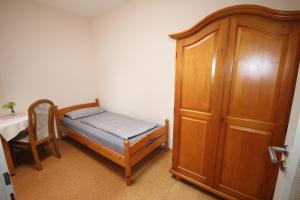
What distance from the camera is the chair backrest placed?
2.00 metres

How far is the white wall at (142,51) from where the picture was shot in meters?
2.11

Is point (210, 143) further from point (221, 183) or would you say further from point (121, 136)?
point (121, 136)

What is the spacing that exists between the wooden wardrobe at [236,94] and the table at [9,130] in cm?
222

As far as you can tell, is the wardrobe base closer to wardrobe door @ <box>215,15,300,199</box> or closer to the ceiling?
wardrobe door @ <box>215,15,300,199</box>

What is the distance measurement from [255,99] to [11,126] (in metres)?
2.96

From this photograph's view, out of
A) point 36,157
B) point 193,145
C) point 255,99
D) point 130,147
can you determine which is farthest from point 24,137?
point 255,99

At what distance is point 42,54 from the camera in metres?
2.66

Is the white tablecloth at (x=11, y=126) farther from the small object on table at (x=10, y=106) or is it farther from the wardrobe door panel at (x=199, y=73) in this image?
the wardrobe door panel at (x=199, y=73)

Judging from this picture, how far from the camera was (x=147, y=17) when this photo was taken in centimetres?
240

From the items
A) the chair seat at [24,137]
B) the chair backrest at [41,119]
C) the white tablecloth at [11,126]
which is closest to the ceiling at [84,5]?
the chair backrest at [41,119]

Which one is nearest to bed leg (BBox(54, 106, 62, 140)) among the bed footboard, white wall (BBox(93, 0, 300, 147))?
white wall (BBox(93, 0, 300, 147))

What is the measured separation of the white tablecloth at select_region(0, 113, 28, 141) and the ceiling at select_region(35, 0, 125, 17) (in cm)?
214

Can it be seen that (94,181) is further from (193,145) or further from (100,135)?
(193,145)

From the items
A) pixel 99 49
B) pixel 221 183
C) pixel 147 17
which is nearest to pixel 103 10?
pixel 99 49
